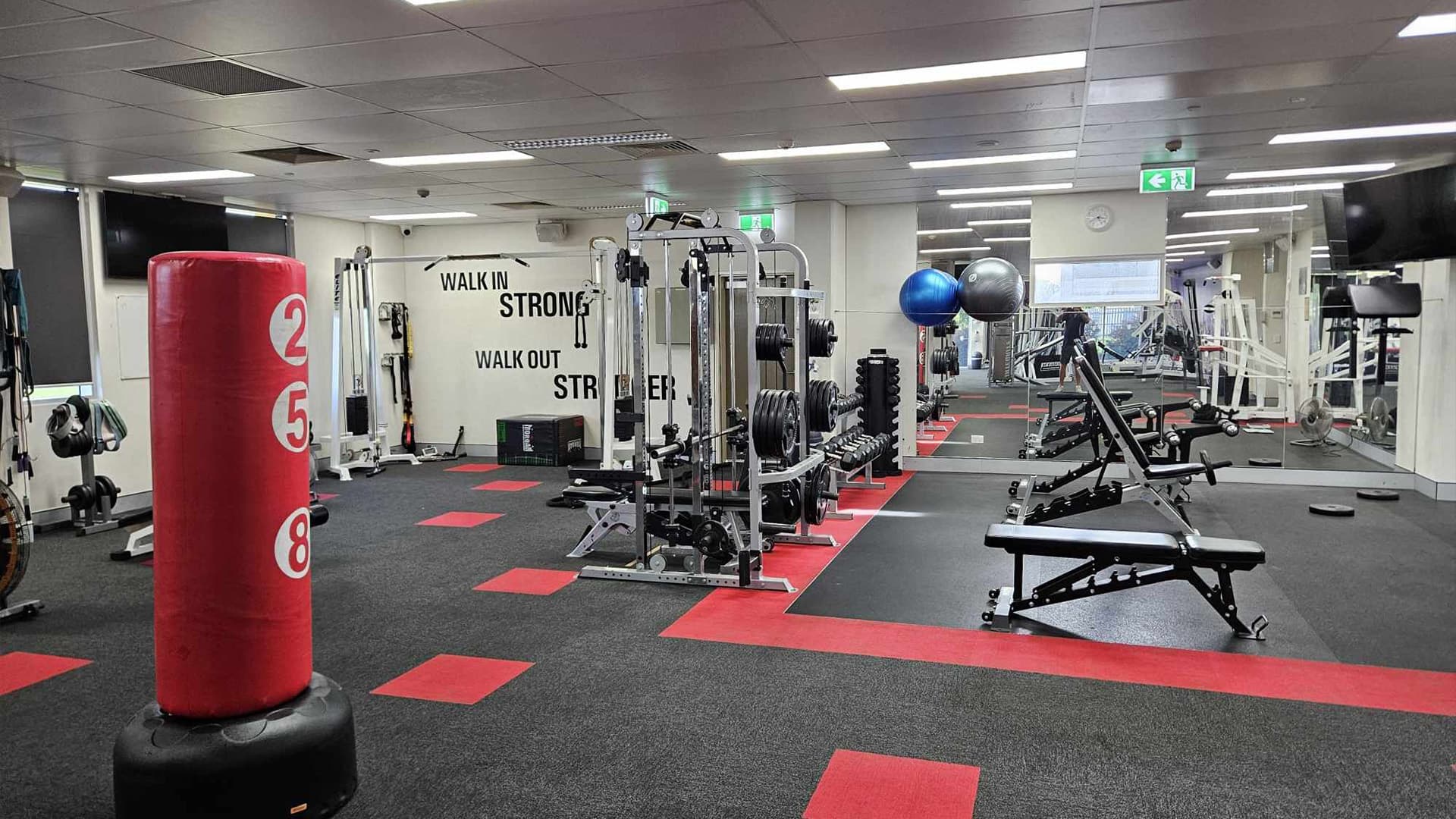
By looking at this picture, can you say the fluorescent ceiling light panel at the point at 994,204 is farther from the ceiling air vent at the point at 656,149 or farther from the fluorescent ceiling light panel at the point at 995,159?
the ceiling air vent at the point at 656,149

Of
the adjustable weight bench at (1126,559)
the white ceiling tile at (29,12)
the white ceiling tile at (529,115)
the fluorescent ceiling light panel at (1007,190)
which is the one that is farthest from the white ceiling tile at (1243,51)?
the white ceiling tile at (29,12)

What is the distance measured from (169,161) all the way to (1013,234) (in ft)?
31.2

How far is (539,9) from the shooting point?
3.21 metres

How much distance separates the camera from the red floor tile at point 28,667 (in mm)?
3529

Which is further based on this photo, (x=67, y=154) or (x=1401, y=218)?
(x=1401, y=218)

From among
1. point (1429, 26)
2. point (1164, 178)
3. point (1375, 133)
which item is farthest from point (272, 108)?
point (1375, 133)

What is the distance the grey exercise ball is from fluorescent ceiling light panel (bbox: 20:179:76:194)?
6.66 m

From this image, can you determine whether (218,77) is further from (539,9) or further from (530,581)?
(530,581)

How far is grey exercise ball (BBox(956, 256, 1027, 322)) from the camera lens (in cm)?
712

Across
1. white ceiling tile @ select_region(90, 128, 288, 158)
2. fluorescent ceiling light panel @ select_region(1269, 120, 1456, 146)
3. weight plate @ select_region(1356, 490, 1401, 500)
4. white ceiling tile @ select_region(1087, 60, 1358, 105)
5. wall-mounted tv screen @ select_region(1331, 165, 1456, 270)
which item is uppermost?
white ceiling tile @ select_region(90, 128, 288, 158)

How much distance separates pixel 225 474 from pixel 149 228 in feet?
20.6

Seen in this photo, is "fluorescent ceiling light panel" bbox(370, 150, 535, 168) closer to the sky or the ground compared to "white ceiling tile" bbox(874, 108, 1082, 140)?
closer to the sky

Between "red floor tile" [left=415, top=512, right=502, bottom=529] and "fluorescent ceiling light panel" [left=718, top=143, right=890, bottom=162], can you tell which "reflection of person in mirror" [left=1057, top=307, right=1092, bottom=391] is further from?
"red floor tile" [left=415, top=512, right=502, bottom=529]

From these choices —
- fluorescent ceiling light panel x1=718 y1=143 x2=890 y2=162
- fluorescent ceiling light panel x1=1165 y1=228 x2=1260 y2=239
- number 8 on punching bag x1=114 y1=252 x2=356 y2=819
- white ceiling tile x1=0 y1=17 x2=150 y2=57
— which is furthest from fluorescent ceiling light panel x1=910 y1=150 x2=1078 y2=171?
number 8 on punching bag x1=114 y1=252 x2=356 y2=819
